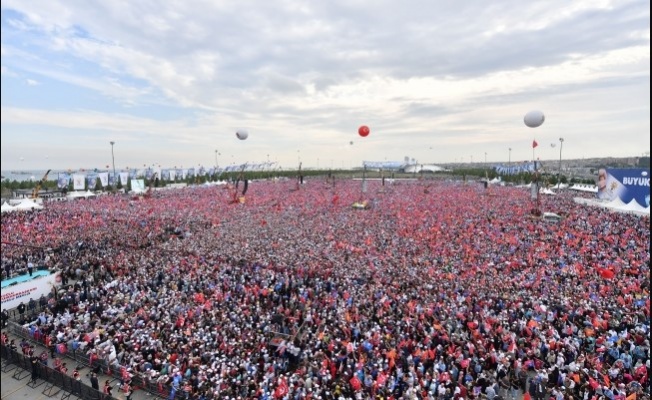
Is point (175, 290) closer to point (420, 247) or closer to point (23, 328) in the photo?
point (23, 328)

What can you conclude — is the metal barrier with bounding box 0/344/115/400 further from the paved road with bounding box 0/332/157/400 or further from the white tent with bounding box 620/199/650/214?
the white tent with bounding box 620/199/650/214

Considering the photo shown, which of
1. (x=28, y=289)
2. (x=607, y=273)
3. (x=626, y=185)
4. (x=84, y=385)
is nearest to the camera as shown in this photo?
(x=84, y=385)

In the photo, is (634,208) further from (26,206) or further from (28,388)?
(26,206)

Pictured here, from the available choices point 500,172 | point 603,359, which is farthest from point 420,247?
point 500,172

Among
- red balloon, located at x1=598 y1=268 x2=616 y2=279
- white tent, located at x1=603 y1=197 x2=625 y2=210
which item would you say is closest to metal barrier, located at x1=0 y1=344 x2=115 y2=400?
red balloon, located at x1=598 y1=268 x2=616 y2=279

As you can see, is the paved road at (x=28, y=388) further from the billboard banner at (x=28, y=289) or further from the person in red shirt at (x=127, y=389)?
the billboard banner at (x=28, y=289)

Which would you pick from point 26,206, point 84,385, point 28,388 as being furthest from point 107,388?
point 26,206

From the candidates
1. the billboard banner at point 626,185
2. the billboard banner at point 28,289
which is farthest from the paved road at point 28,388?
the billboard banner at point 626,185
